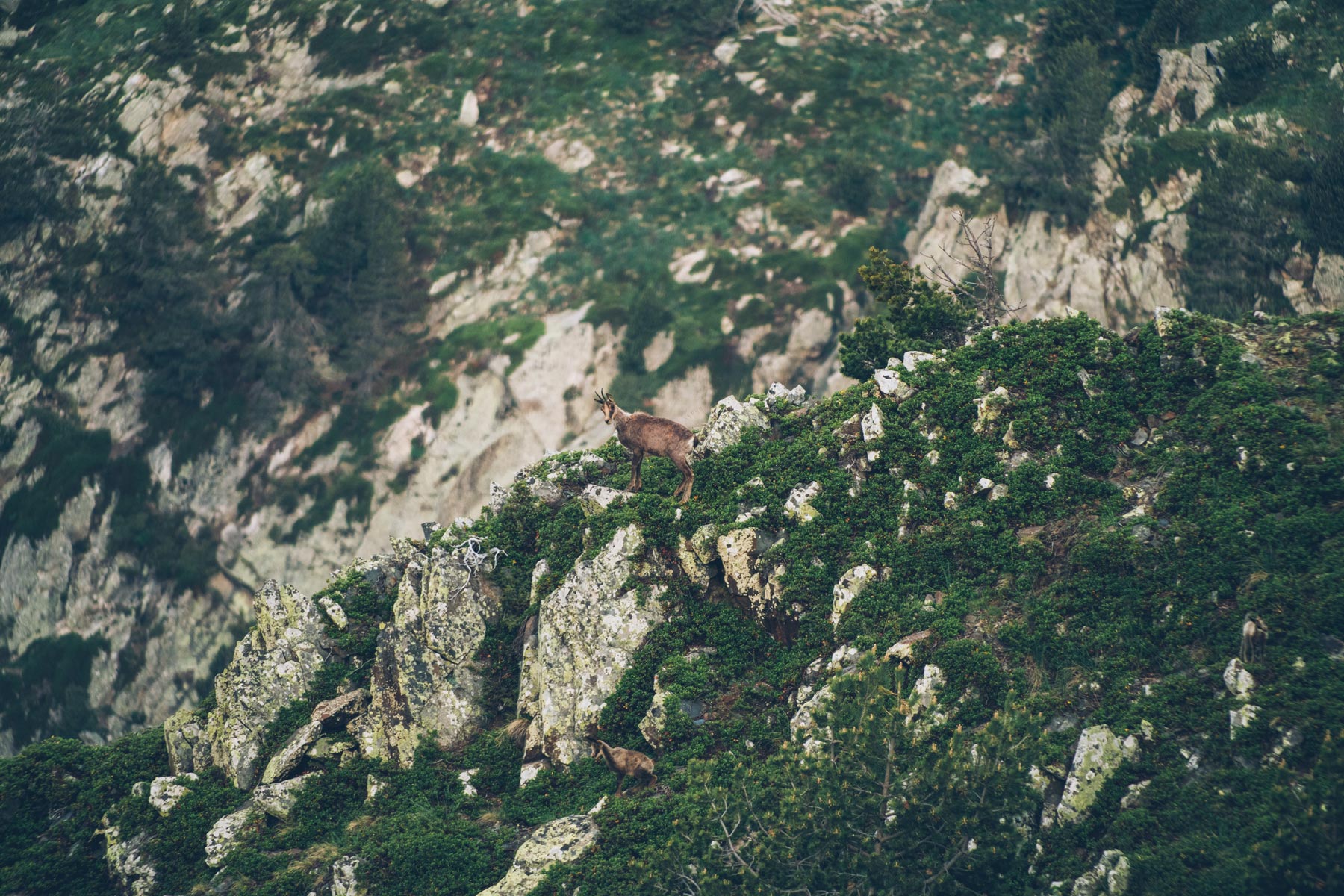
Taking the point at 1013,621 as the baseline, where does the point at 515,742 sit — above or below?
below

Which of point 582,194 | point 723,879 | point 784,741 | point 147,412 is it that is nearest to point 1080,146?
point 582,194

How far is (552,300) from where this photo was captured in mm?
63125

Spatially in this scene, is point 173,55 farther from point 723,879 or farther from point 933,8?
point 723,879

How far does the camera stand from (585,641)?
88.2 ft

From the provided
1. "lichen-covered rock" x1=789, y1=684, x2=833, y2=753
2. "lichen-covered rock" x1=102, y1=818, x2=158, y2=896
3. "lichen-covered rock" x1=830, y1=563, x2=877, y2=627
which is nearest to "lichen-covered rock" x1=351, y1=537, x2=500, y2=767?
"lichen-covered rock" x1=102, y1=818, x2=158, y2=896

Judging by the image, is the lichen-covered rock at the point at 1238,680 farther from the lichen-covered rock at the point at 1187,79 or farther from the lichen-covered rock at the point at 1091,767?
the lichen-covered rock at the point at 1187,79

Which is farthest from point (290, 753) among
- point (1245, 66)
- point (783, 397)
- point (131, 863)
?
point (1245, 66)

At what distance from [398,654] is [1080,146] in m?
45.1

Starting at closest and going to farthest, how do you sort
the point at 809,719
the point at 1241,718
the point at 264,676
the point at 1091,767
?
the point at 1241,718
the point at 1091,767
the point at 809,719
the point at 264,676

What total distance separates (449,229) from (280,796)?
153ft

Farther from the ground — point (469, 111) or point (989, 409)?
point (989, 409)

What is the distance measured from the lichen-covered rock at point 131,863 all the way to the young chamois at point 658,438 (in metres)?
16.4

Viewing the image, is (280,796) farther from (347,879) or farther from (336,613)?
(336,613)

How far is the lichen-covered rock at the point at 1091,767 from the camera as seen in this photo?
20.2 m
